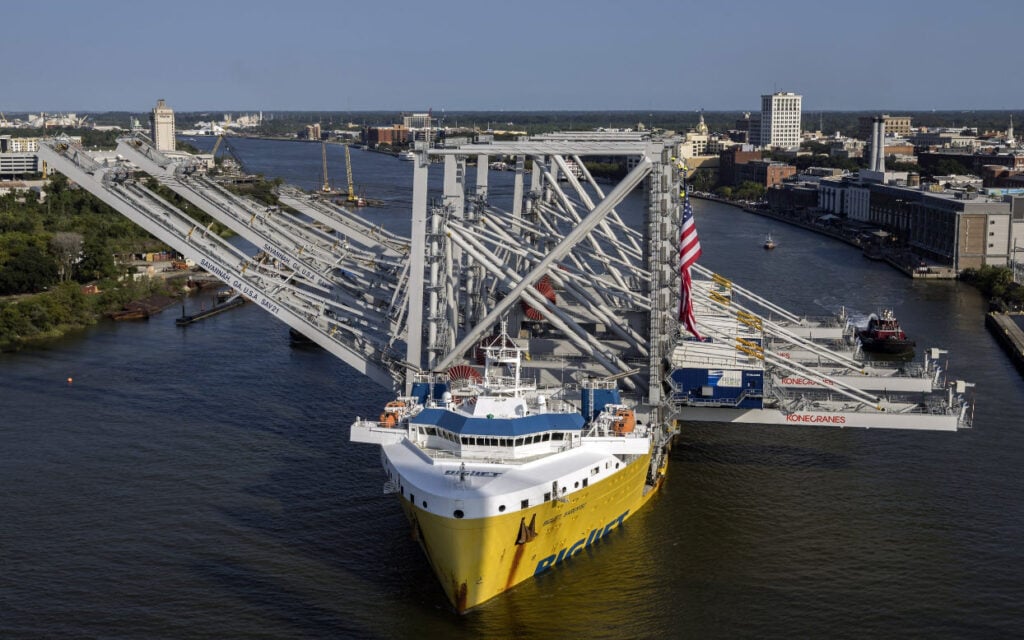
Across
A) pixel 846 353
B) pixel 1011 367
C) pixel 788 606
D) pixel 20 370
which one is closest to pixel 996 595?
pixel 788 606

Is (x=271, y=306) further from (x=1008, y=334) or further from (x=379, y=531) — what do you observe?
(x=1008, y=334)

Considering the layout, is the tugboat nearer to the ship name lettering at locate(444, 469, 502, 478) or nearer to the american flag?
the american flag

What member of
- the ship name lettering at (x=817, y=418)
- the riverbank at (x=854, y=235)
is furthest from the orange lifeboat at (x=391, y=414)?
the riverbank at (x=854, y=235)

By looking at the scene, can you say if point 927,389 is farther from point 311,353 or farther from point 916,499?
point 311,353

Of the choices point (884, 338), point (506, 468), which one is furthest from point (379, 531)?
point (884, 338)

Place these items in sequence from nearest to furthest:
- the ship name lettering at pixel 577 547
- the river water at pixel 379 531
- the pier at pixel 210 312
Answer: the river water at pixel 379 531 < the ship name lettering at pixel 577 547 < the pier at pixel 210 312

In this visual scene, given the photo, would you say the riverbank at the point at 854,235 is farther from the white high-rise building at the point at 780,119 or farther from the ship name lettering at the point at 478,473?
the white high-rise building at the point at 780,119

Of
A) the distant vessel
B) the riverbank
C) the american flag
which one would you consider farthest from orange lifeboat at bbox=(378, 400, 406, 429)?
the riverbank
